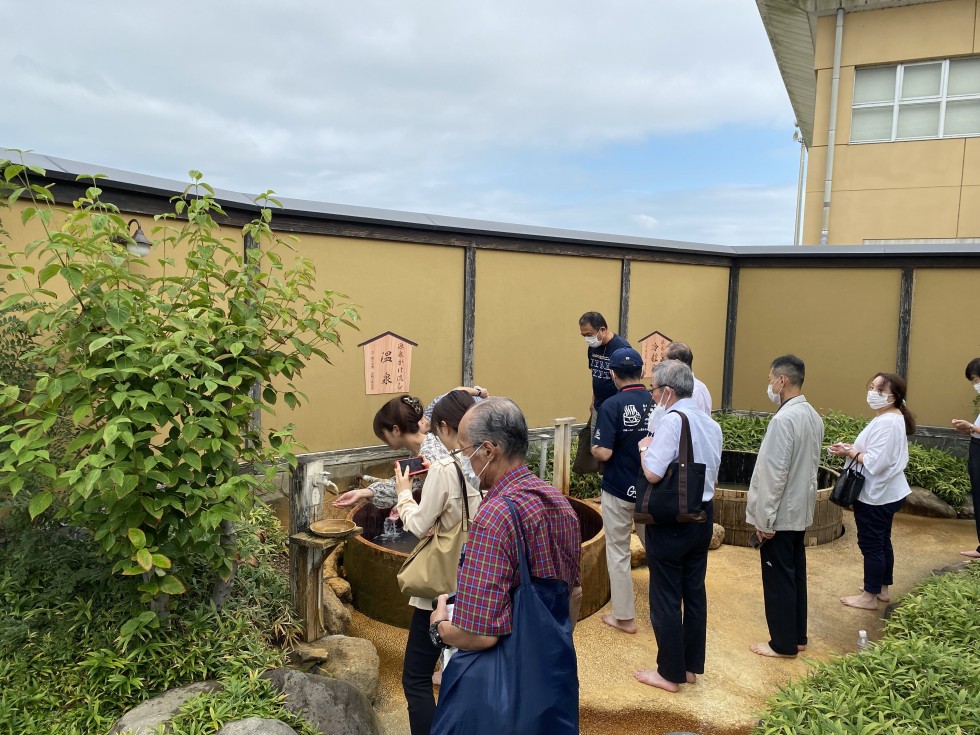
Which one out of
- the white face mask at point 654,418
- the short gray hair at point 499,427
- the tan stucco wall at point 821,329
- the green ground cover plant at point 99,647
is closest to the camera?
the short gray hair at point 499,427

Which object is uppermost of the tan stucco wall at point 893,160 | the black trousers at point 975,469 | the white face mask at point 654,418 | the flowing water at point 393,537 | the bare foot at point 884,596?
the tan stucco wall at point 893,160

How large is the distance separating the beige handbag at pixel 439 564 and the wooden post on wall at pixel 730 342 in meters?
9.29

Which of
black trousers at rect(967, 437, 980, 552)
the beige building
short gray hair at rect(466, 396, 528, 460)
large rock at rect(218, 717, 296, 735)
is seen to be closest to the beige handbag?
short gray hair at rect(466, 396, 528, 460)

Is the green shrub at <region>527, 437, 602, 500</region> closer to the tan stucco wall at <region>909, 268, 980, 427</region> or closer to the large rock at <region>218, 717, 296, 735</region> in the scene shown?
the large rock at <region>218, 717, 296, 735</region>

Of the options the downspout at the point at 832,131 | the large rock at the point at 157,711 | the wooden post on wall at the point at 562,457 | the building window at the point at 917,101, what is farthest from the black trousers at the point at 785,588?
the building window at the point at 917,101

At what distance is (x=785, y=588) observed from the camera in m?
4.71

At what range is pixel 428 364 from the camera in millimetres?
7996

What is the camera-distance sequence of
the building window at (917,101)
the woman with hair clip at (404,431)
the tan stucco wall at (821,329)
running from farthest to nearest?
the building window at (917,101) < the tan stucco wall at (821,329) < the woman with hair clip at (404,431)

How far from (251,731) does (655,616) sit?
97.7 inches

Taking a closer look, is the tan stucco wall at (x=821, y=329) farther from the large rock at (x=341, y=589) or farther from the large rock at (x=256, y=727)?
the large rock at (x=256, y=727)

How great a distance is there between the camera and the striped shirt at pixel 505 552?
218 cm

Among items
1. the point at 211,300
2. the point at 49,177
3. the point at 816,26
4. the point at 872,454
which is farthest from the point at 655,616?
the point at 816,26

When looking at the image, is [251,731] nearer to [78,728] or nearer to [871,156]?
[78,728]

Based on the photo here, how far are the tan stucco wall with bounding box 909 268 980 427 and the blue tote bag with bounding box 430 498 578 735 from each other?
9.64 m
